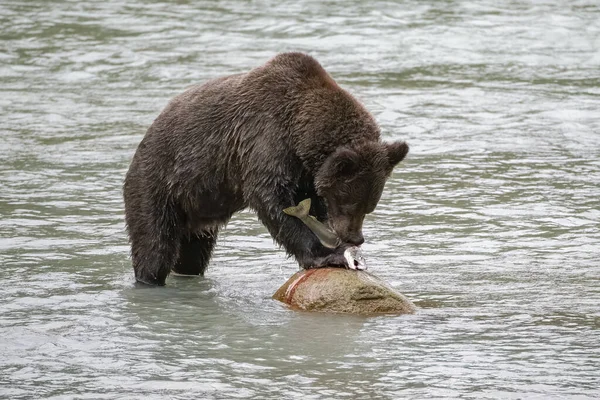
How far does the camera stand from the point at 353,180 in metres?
8.10

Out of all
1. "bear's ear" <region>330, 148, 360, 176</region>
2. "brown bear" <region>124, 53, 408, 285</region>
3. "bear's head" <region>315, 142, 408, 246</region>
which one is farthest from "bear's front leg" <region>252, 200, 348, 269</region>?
"bear's ear" <region>330, 148, 360, 176</region>

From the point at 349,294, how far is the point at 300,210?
0.67m

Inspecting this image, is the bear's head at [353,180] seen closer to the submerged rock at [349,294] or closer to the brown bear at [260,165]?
the brown bear at [260,165]

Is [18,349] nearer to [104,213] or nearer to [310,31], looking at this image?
[104,213]

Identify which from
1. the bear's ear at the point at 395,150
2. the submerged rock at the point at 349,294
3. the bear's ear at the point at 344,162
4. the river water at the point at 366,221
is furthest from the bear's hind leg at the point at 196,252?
the bear's ear at the point at 395,150

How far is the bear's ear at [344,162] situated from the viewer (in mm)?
7949

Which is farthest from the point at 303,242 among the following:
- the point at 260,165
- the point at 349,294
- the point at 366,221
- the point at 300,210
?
the point at 366,221

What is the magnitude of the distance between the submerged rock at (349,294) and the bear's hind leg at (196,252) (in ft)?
4.88

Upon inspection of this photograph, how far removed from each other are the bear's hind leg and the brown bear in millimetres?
11

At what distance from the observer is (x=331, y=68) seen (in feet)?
58.9

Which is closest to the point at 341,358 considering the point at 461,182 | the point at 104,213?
the point at 104,213

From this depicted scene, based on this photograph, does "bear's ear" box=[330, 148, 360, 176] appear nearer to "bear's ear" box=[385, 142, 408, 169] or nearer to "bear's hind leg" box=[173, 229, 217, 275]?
"bear's ear" box=[385, 142, 408, 169]

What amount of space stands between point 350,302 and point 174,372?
1.62m

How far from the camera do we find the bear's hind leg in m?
9.52
